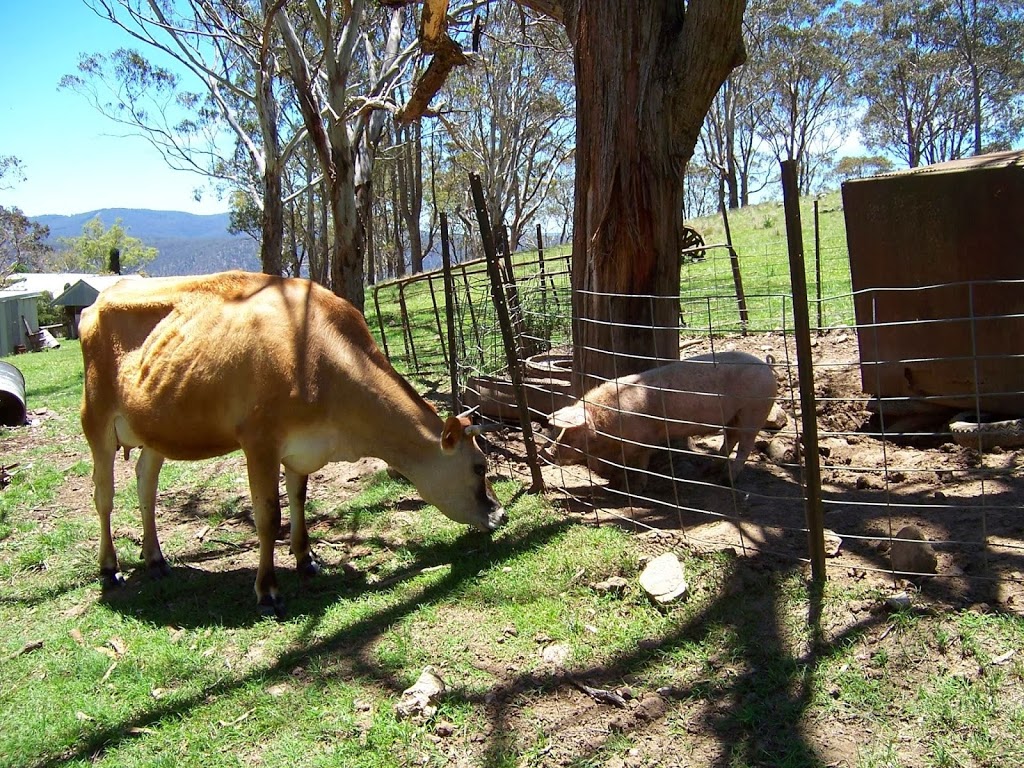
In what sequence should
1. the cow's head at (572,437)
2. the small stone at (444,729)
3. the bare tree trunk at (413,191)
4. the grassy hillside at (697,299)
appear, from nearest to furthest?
the small stone at (444,729) → the cow's head at (572,437) → the grassy hillside at (697,299) → the bare tree trunk at (413,191)

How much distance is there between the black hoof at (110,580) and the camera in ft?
18.5

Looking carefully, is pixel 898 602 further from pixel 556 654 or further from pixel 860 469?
pixel 556 654

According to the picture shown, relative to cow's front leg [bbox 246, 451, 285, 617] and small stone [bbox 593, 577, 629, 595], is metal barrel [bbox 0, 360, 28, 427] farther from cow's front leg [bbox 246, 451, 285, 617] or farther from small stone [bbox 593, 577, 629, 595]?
small stone [bbox 593, 577, 629, 595]

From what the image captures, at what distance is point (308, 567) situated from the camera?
218 inches

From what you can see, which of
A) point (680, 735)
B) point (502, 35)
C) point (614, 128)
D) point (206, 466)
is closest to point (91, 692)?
point (680, 735)

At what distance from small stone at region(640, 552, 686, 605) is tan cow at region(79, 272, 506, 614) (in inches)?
51.1

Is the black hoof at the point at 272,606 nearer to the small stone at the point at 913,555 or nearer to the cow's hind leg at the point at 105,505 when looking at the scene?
the cow's hind leg at the point at 105,505

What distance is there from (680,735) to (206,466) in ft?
21.2

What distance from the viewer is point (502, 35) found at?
2512 centimetres

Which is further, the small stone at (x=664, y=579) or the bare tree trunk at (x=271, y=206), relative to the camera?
the bare tree trunk at (x=271, y=206)

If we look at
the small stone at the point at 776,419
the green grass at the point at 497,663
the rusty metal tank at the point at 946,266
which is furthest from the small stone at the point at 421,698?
the small stone at the point at 776,419

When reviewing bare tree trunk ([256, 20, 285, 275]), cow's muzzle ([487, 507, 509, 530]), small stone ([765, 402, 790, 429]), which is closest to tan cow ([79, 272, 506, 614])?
cow's muzzle ([487, 507, 509, 530])

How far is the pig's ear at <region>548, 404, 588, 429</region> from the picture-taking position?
21.4ft

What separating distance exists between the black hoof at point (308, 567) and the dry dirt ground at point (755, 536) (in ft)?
0.72
